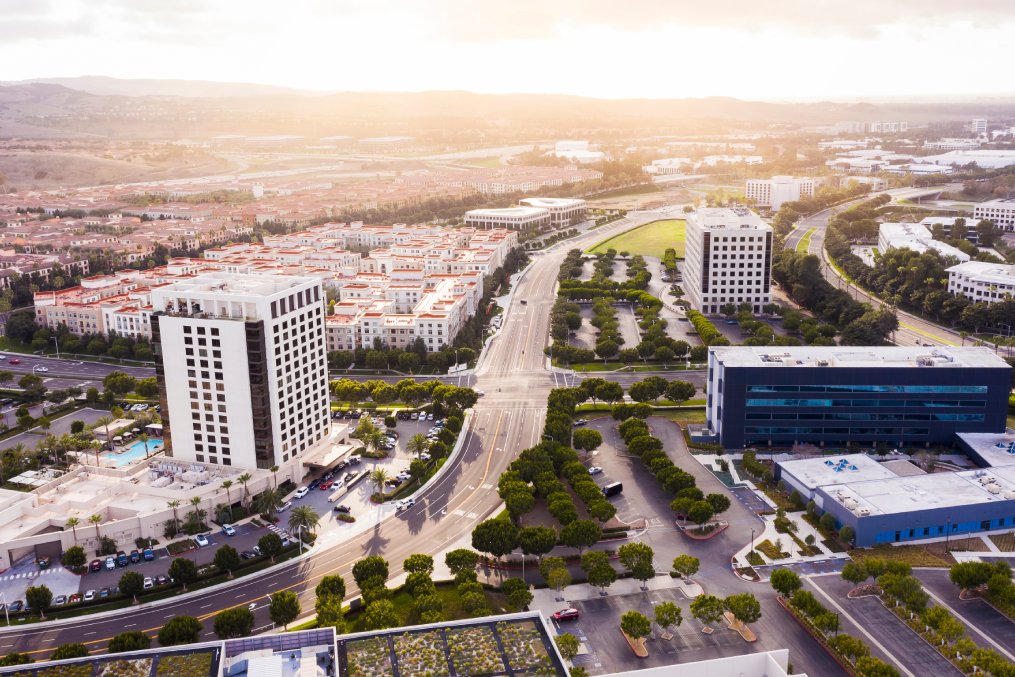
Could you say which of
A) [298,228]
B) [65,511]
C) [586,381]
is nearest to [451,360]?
[586,381]

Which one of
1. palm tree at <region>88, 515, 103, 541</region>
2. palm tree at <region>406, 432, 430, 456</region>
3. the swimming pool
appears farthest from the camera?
the swimming pool

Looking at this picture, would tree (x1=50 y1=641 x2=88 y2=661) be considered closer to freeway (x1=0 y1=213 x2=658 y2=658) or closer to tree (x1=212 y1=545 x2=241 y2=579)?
freeway (x1=0 y1=213 x2=658 y2=658)

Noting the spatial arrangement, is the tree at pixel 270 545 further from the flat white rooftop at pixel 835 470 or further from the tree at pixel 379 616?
the flat white rooftop at pixel 835 470

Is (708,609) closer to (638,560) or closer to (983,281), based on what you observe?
(638,560)

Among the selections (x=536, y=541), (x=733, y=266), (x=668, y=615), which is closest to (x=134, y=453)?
(x=536, y=541)

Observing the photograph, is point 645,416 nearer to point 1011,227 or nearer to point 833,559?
point 833,559

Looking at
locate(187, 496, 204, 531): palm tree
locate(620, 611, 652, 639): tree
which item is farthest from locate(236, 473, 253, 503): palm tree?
locate(620, 611, 652, 639): tree

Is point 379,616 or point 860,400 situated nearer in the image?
point 379,616
